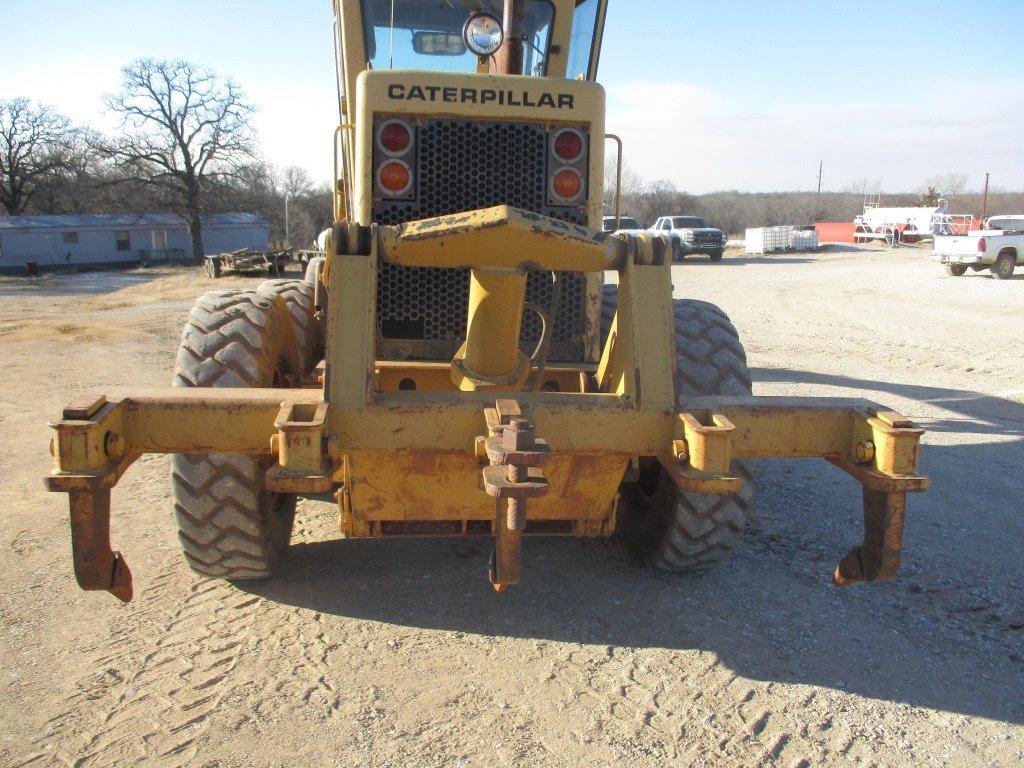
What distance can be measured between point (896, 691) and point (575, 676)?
1214 mm

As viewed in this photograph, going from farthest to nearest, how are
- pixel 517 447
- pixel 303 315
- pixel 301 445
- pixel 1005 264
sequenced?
Answer: pixel 1005 264 → pixel 303 315 → pixel 301 445 → pixel 517 447

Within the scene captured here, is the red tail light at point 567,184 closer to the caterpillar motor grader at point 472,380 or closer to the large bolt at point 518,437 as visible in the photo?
the caterpillar motor grader at point 472,380

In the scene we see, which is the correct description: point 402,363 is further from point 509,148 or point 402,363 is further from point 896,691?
point 896,691

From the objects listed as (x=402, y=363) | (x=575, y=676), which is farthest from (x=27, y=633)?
(x=575, y=676)

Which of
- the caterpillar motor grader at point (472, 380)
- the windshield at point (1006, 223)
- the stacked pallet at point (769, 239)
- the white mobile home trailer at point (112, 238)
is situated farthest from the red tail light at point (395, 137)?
the white mobile home trailer at point (112, 238)

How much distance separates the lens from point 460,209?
12.9ft

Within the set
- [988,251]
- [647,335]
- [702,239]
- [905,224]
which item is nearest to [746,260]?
[702,239]

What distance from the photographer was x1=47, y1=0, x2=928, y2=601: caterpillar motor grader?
2805mm

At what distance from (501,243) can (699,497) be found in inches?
59.3

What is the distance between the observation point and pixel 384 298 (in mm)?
4094

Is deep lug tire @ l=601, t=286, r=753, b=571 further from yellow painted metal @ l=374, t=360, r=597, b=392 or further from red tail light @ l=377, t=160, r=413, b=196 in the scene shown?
red tail light @ l=377, t=160, r=413, b=196

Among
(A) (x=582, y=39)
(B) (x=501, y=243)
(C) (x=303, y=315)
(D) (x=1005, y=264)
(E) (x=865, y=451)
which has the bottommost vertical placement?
(E) (x=865, y=451)

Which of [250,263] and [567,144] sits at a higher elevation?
[567,144]

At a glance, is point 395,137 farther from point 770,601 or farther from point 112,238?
point 112,238
